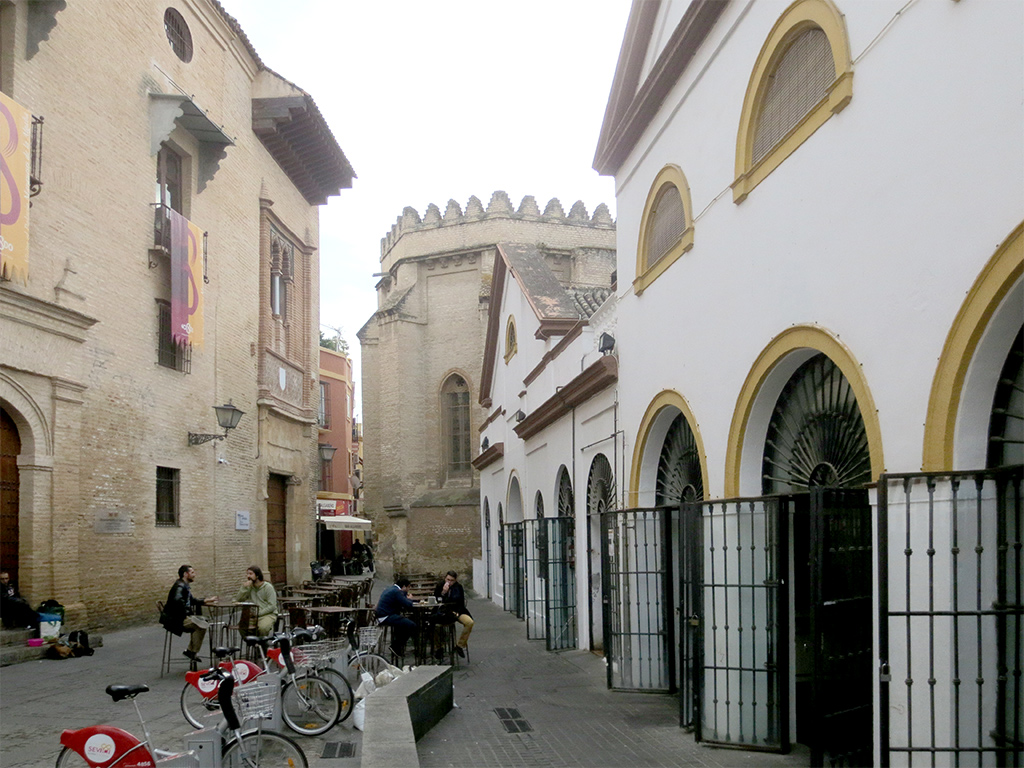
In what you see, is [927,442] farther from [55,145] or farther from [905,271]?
[55,145]

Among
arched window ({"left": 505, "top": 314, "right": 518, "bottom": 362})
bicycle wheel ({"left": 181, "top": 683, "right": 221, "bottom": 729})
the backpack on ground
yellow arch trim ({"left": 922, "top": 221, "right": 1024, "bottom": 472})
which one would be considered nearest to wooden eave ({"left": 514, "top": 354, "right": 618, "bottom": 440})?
A: arched window ({"left": 505, "top": 314, "right": 518, "bottom": 362})

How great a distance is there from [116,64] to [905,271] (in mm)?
15197

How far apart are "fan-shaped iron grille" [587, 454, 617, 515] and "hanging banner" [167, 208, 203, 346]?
859 cm

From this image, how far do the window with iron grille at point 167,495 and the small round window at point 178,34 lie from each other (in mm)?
8136

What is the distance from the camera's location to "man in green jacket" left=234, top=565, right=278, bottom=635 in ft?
39.0

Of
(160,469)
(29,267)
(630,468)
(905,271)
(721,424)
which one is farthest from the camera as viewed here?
(160,469)

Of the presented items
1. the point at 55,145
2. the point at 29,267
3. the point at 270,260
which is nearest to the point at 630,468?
the point at 29,267

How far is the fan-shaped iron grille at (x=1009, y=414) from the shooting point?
17.0 feet

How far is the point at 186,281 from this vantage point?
1884 centimetres

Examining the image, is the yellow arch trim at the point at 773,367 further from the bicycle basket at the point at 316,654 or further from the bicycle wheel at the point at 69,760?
the bicycle wheel at the point at 69,760

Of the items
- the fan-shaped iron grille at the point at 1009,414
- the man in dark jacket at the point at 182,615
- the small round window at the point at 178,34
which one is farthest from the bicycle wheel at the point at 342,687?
the small round window at the point at 178,34

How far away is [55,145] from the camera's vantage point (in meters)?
15.2

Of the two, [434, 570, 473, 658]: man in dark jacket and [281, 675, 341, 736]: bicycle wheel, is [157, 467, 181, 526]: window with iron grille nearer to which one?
[434, 570, 473, 658]: man in dark jacket

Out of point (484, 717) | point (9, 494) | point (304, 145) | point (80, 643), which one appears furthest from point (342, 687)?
point (304, 145)
